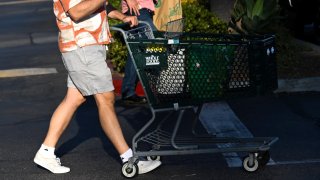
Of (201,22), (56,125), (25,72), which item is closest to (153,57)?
(56,125)

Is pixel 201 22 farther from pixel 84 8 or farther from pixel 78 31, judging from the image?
pixel 84 8

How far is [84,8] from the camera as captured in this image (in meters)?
6.28

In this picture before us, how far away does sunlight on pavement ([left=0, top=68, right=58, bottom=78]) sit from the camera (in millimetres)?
12641

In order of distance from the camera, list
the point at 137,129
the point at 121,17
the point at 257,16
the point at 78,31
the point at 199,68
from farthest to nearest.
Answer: the point at 257,16 → the point at 137,129 → the point at 121,17 → the point at 78,31 → the point at 199,68

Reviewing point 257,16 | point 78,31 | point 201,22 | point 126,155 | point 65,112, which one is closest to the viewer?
point 78,31

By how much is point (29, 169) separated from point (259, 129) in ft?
8.28

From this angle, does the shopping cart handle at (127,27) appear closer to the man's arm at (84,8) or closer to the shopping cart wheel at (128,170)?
the man's arm at (84,8)

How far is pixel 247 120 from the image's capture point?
337 inches

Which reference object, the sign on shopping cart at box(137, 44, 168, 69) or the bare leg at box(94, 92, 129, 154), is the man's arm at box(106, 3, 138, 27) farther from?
the bare leg at box(94, 92, 129, 154)

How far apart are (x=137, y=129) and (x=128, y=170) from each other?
1.90 meters

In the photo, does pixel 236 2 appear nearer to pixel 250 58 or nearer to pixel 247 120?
pixel 247 120

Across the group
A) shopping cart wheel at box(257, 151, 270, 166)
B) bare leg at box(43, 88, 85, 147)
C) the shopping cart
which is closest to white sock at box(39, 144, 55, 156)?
bare leg at box(43, 88, 85, 147)

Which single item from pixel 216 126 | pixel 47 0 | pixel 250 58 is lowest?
pixel 47 0

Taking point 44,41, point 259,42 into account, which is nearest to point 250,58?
point 259,42
